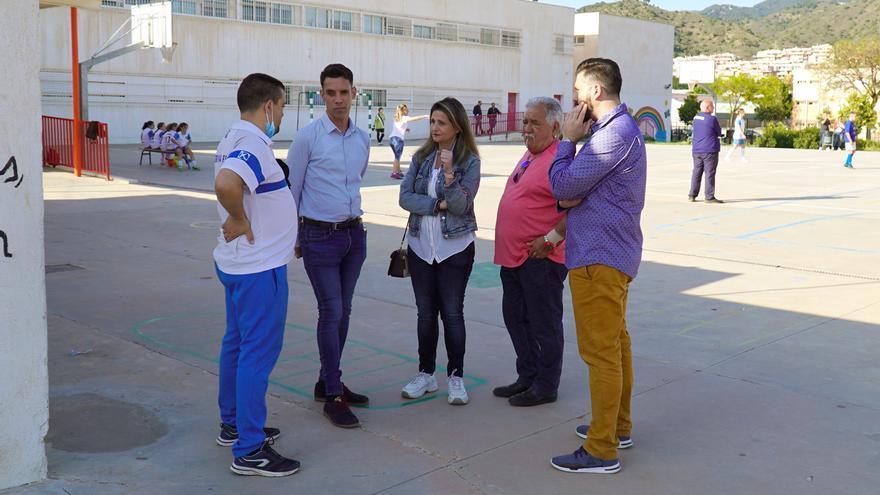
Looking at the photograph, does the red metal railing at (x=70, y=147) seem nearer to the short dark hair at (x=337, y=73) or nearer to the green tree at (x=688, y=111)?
the short dark hair at (x=337, y=73)

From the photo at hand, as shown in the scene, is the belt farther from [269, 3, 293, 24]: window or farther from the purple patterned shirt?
[269, 3, 293, 24]: window

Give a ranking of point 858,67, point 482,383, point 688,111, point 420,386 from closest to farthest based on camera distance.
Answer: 1. point 420,386
2. point 482,383
3. point 858,67
4. point 688,111

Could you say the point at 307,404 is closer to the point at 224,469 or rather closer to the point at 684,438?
the point at 224,469

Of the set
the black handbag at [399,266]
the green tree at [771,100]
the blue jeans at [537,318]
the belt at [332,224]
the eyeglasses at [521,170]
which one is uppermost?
the green tree at [771,100]

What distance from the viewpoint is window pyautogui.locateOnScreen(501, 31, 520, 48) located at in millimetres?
53031

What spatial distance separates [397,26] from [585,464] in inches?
1758

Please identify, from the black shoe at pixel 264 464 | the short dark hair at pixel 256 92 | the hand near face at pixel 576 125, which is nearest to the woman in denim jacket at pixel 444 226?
the hand near face at pixel 576 125

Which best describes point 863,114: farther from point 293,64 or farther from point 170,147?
point 170,147

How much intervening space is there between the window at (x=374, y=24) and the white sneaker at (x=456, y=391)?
42.0 metres

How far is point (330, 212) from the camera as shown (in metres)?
5.12

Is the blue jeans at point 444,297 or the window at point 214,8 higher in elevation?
the window at point 214,8

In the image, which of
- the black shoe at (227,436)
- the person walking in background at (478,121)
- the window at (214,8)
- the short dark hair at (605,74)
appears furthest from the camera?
the person walking in background at (478,121)

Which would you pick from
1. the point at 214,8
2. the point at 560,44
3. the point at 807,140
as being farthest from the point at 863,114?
the point at 214,8

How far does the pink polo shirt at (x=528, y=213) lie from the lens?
529cm
